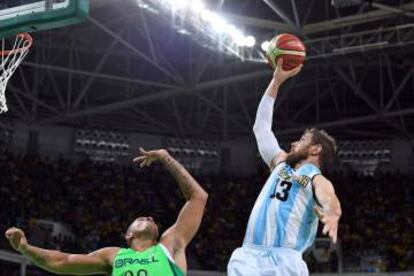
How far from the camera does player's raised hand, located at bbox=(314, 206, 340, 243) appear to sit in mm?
4034

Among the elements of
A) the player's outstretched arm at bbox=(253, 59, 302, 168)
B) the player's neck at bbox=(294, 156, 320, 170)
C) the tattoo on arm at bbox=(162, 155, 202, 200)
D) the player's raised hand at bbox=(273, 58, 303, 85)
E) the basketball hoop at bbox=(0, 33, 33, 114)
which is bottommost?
the tattoo on arm at bbox=(162, 155, 202, 200)

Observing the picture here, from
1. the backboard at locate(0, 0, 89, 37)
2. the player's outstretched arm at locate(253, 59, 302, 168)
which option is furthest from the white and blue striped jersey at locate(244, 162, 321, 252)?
the backboard at locate(0, 0, 89, 37)

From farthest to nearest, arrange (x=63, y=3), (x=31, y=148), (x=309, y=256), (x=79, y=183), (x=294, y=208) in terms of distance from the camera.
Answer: (x=31, y=148) → (x=79, y=183) → (x=309, y=256) → (x=63, y=3) → (x=294, y=208)

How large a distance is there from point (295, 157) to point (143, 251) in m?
1.30

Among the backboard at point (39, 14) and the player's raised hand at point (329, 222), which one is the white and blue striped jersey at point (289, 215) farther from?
the backboard at point (39, 14)

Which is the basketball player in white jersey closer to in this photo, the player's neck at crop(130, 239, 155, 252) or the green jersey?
the green jersey

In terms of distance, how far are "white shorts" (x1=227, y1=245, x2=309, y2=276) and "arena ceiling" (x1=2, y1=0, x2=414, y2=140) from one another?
1454 cm

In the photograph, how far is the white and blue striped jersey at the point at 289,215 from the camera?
15.7 ft

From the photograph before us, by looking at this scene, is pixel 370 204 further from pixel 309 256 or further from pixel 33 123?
pixel 33 123

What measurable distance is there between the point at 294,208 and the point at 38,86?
2461 cm

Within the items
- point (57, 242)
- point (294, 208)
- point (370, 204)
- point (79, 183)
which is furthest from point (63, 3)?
point (370, 204)

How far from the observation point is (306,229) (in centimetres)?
485

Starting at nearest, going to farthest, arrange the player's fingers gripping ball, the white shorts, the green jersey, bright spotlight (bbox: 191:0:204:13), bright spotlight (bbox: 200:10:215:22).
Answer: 1. the white shorts
2. the green jersey
3. the player's fingers gripping ball
4. bright spotlight (bbox: 191:0:204:13)
5. bright spotlight (bbox: 200:10:215:22)

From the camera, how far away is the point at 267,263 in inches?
186
